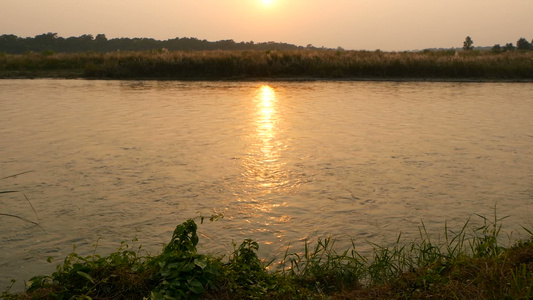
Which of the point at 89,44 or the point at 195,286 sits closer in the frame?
the point at 195,286

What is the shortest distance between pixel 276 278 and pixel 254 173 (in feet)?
9.41

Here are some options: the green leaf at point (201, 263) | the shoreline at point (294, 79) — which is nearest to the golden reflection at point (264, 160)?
the green leaf at point (201, 263)

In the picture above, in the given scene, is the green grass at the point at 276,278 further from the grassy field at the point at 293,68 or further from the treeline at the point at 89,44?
the treeline at the point at 89,44

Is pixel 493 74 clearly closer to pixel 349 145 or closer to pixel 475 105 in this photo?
pixel 475 105

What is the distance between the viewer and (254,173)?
6.08 meters

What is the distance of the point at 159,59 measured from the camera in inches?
880

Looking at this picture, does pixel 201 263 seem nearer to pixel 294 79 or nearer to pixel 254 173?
pixel 254 173

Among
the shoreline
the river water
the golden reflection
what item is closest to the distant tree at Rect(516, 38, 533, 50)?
the shoreline

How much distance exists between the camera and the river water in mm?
4285

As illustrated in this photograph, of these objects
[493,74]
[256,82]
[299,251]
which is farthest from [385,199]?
Answer: [493,74]

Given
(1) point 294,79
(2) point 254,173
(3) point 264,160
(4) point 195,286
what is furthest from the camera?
(1) point 294,79

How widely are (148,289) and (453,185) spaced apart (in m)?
3.82

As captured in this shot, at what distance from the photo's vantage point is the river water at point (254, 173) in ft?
14.1

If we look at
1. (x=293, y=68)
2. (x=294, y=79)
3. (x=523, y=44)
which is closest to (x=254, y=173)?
(x=294, y=79)
